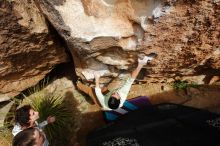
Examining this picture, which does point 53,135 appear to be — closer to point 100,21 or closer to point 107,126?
point 107,126

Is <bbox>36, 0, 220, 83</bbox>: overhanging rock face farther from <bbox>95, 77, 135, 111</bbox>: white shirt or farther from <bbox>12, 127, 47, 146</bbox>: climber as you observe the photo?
<bbox>12, 127, 47, 146</bbox>: climber

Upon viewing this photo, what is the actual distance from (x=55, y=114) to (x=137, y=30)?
1952 millimetres

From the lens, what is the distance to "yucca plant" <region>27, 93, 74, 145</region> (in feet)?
17.7

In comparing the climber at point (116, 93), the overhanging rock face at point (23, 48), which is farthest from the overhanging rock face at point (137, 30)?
the overhanging rock face at point (23, 48)

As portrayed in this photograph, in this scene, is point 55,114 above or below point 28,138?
below

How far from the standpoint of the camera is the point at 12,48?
4.58m

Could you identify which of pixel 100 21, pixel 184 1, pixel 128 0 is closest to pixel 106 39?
pixel 100 21

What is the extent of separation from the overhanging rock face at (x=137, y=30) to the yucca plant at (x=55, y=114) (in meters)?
0.94

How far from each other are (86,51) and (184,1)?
1.47 metres

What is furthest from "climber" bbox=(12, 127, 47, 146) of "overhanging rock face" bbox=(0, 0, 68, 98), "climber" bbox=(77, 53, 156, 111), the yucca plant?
the yucca plant

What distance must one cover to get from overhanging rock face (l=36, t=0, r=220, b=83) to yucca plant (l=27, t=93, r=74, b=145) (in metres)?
0.94

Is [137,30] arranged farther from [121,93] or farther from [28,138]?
[28,138]

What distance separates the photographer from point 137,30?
438 cm

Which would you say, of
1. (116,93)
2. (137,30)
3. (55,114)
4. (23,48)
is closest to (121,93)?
(116,93)
